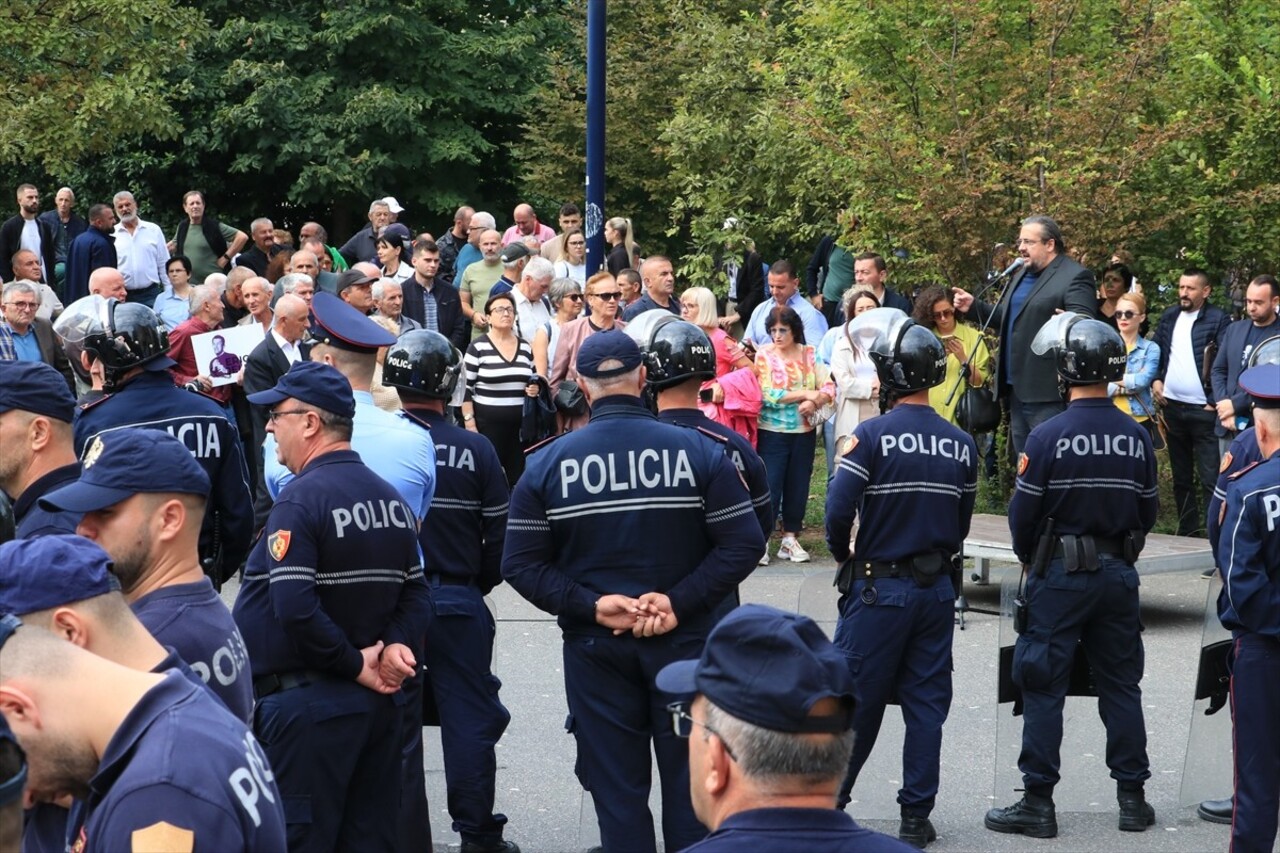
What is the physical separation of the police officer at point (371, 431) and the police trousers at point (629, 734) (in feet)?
2.88

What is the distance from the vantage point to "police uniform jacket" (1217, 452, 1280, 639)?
21.0ft

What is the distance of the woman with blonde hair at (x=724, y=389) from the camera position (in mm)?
12672

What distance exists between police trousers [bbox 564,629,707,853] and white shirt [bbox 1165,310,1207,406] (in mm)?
8600

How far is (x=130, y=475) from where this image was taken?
4.26 metres

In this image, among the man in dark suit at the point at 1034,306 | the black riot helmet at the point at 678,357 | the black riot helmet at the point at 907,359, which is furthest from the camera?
the man in dark suit at the point at 1034,306

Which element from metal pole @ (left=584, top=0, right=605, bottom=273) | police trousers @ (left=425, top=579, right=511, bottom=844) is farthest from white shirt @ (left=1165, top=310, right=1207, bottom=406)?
police trousers @ (left=425, top=579, right=511, bottom=844)

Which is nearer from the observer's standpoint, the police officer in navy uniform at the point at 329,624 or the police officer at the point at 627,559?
the police officer in navy uniform at the point at 329,624

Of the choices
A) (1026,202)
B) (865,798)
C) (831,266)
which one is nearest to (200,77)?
(831,266)

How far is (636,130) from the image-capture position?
25312 mm

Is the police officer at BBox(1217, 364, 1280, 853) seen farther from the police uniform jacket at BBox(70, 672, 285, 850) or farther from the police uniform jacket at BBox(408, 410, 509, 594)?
the police uniform jacket at BBox(70, 672, 285, 850)

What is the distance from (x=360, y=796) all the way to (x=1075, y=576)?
11.2ft

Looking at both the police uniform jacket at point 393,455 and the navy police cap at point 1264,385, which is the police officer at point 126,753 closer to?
the police uniform jacket at point 393,455

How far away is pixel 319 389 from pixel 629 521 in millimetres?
1216

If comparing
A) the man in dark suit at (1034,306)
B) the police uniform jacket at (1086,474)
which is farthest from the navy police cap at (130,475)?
the man in dark suit at (1034,306)
